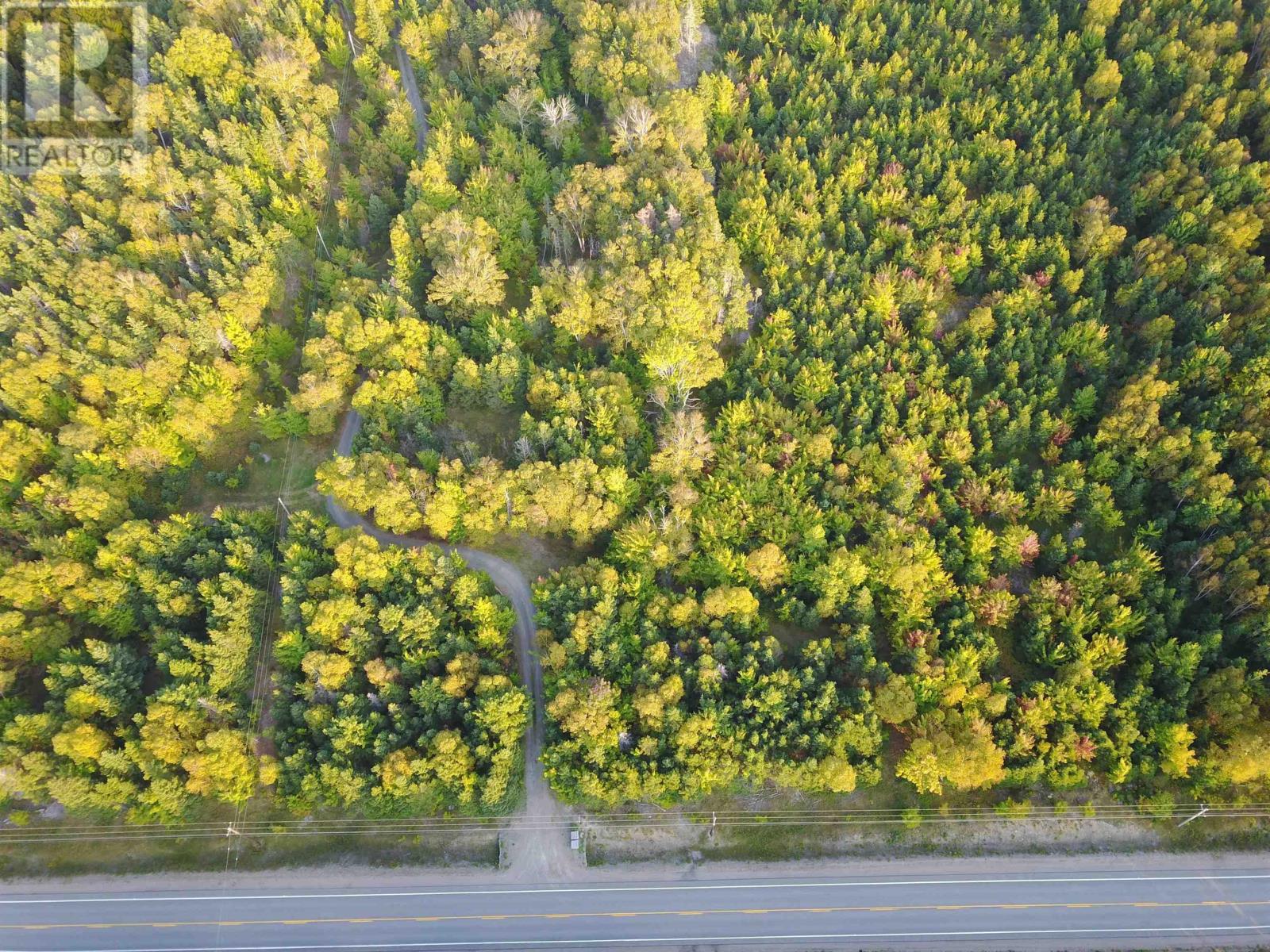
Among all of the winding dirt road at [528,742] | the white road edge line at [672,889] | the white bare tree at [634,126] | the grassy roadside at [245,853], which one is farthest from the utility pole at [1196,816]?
the white bare tree at [634,126]

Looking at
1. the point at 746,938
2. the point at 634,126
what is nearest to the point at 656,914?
the point at 746,938

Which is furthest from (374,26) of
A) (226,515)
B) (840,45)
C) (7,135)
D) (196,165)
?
(226,515)

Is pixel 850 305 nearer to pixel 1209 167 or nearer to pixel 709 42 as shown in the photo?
pixel 1209 167

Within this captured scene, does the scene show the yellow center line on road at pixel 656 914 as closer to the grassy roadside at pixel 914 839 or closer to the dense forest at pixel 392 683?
the grassy roadside at pixel 914 839

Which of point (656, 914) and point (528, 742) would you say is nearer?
point (656, 914)

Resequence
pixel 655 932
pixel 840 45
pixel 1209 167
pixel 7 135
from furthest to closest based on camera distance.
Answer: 1. pixel 840 45
2. pixel 7 135
3. pixel 1209 167
4. pixel 655 932

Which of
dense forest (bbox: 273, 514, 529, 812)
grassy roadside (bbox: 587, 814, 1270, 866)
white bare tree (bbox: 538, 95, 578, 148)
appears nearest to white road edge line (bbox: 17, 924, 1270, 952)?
grassy roadside (bbox: 587, 814, 1270, 866)

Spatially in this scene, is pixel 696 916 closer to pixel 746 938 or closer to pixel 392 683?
pixel 746 938
